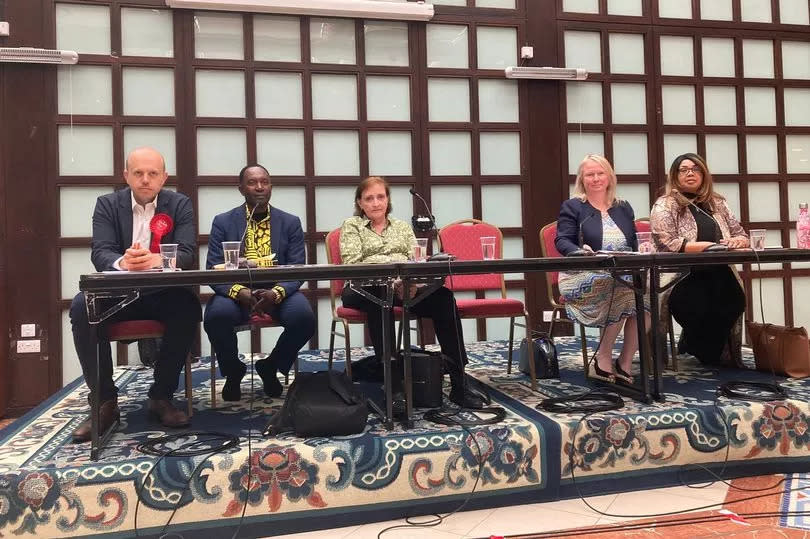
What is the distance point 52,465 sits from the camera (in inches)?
75.9

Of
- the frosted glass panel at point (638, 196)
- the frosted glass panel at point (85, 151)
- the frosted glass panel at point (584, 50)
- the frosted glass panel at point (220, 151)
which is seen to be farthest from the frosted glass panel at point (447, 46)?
the frosted glass panel at point (85, 151)

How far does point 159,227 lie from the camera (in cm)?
244

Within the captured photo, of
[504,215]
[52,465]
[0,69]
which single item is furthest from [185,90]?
[52,465]

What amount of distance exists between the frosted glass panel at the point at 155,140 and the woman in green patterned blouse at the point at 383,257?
1.82m

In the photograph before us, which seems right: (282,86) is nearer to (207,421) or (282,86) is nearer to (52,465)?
(207,421)

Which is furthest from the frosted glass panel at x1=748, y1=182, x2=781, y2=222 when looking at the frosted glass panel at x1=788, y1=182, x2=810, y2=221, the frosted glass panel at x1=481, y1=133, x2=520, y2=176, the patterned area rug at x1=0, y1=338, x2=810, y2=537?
the patterned area rug at x1=0, y1=338, x2=810, y2=537

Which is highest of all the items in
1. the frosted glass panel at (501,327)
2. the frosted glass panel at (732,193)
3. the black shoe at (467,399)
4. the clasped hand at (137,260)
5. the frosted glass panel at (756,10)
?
the frosted glass panel at (756,10)

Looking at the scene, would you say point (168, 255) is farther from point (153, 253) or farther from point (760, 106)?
point (760, 106)

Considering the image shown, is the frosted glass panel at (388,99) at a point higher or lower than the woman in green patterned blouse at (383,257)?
higher

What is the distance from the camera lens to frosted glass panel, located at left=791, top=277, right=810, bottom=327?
5.12 meters

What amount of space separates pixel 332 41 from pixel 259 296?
2490mm

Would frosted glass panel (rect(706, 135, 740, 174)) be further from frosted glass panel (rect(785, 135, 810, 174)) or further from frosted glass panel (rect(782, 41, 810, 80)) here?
frosted glass panel (rect(782, 41, 810, 80))

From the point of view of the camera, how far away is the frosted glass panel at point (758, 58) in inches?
201

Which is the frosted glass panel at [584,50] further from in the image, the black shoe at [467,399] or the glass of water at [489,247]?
the black shoe at [467,399]
